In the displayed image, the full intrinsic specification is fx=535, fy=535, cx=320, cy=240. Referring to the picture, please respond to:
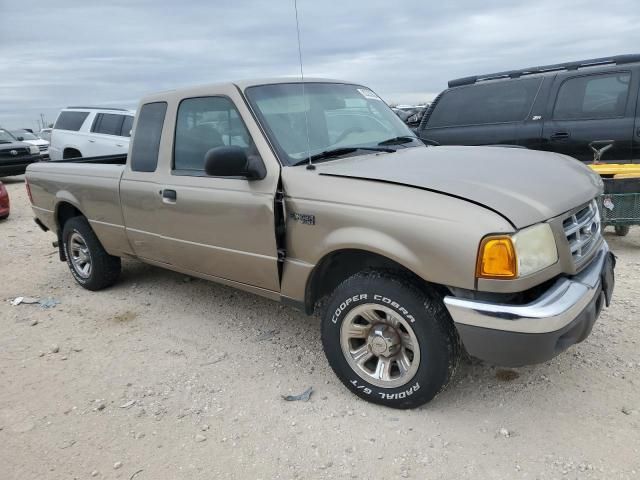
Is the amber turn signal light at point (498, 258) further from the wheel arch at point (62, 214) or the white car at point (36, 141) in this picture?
the white car at point (36, 141)

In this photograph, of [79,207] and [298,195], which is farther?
[79,207]

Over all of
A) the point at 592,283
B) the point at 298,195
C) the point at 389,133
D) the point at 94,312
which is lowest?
the point at 94,312

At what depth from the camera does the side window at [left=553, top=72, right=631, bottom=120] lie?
6199 millimetres

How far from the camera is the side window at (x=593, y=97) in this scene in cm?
620

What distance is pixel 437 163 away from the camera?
3.21m

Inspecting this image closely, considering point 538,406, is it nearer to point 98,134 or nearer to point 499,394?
point 499,394

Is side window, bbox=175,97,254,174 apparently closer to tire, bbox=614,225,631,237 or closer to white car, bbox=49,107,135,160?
tire, bbox=614,225,631,237

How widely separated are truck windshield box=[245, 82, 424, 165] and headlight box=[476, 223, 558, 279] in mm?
1382

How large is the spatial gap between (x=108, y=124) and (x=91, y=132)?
586 mm

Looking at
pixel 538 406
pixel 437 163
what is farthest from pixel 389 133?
pixel 538 406

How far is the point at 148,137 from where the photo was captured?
434 cm

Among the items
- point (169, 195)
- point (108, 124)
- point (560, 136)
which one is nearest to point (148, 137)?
point (169, 195)

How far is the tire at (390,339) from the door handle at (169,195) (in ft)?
5.05

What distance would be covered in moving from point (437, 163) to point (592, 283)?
108 cm
